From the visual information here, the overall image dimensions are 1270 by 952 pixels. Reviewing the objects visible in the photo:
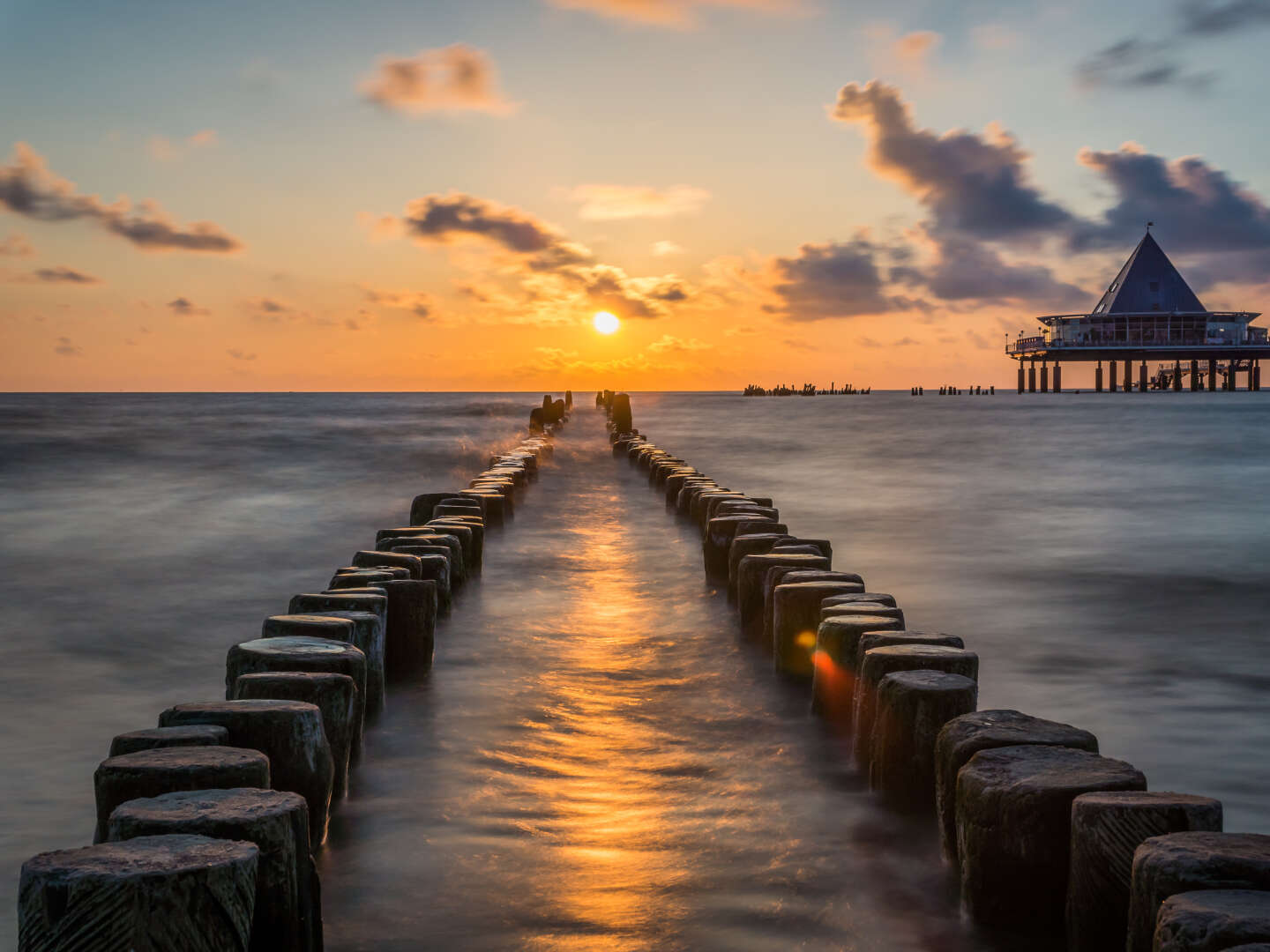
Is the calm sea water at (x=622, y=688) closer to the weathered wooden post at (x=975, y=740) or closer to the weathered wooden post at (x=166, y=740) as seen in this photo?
the weathered wooden post at (x=975, y=740)

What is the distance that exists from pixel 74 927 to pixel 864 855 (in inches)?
84.5

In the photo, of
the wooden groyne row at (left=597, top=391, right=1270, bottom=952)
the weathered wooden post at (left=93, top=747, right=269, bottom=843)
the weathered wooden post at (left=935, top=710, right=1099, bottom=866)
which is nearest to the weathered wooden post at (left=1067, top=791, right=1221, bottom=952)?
the wooden groyne row at (left=597, top=391, right=1270, bottom=952)

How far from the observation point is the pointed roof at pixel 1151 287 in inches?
3383

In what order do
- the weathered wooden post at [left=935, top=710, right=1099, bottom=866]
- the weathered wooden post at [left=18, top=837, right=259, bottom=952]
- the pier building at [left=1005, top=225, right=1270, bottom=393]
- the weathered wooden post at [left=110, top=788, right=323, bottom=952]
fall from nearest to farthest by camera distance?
the weathered wooden post at [left=18, top=837, right=259, bottom=952], the weathered wooden post at [left=110, top=788, right=323, bottom=952], the weathered wooden post at [left=935, top=710, right=1099, bottom=866], the pier building at [left=1005, top=225, right=1270, bottom=393]

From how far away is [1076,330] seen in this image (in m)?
88.6

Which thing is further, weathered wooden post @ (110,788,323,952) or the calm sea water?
the calm sea water

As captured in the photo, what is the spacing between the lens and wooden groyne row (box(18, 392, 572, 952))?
2082 millimetres

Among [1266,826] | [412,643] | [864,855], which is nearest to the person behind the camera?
[864,855]

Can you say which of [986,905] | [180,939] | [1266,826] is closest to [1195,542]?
[1266,826]

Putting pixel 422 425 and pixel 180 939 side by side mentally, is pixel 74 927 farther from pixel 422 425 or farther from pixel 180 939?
pixel 422 425

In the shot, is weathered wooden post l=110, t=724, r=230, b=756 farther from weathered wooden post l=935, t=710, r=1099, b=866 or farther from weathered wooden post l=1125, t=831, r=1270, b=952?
weathered wooden post l=1125, t=831, r=1270, b=952

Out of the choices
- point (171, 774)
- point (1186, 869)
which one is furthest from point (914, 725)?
point (171, 774)

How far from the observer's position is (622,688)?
17.5 feet

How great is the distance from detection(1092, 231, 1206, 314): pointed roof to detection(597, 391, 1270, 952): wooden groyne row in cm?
9044
